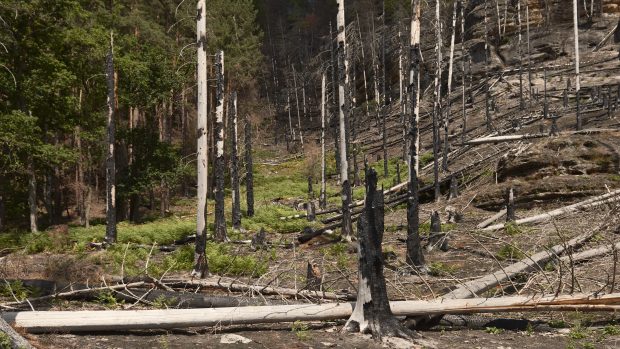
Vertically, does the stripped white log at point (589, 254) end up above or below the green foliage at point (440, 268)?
above

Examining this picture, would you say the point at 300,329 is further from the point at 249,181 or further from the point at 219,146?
the point at 249,181

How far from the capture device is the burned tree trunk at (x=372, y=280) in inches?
242

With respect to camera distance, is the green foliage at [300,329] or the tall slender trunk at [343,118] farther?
the tall slender trunk at [343,118]

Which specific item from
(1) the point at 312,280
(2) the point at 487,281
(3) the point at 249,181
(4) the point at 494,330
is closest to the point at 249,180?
(3) the point at 249,181

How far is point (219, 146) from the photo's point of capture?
13688 millimetres

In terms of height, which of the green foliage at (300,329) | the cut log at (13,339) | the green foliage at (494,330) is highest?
the cut log at (13,339)

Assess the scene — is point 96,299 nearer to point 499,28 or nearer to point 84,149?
point 84,149

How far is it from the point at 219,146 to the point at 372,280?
8493 mm

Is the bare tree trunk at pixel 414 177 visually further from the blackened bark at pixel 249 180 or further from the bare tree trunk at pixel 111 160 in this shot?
the blackened bark at pixel 249 180

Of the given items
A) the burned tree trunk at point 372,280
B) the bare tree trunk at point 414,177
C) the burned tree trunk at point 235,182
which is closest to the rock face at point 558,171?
the bare tree trunk at point 414,177

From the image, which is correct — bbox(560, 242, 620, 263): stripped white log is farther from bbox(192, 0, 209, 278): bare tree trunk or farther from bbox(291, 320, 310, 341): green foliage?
bbox(192, 0, 209, 278): bare tree trunk

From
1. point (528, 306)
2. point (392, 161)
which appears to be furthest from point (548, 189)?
point (392, 161)

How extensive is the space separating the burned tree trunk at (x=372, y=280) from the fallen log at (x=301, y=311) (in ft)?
1.29

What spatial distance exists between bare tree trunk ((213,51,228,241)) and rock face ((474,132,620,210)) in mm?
10233
